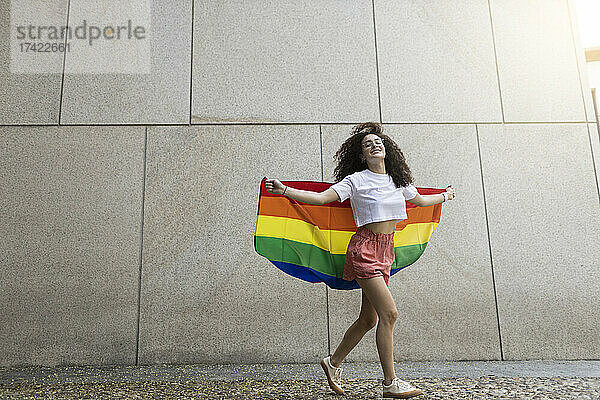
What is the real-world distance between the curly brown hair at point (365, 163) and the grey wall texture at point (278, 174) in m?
1.50

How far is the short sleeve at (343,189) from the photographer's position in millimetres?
3807

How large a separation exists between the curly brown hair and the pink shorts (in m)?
0.48

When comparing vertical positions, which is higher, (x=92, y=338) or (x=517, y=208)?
(x=517, y=208)

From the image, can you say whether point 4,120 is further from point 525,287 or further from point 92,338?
point 525,287

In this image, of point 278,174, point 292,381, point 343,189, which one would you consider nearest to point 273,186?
point 343,189

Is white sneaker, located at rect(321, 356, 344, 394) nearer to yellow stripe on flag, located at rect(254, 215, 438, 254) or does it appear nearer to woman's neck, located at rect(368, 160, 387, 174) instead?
yellow stripe on flag, located at rect(254, 215, 438, 254)

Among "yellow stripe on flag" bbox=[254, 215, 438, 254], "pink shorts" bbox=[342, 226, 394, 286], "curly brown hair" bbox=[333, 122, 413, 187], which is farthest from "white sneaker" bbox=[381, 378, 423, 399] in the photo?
"curly brown hair" bbox=[333, 122, 413, 187]

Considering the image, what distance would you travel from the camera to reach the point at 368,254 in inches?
147

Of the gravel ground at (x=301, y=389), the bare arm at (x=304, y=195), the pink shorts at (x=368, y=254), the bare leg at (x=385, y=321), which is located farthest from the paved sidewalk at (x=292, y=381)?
the bare arm at (x=304, y=195)

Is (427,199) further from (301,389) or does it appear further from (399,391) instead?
(301,389)

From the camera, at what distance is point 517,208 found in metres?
5.68

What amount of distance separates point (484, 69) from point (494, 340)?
3.17 m

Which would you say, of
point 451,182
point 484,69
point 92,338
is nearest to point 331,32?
point 484,69

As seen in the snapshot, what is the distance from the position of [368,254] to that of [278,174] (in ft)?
7.37
